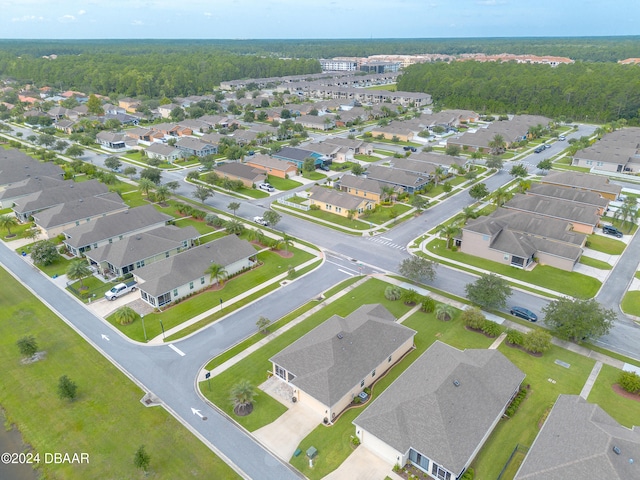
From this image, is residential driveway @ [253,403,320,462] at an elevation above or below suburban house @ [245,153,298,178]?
below

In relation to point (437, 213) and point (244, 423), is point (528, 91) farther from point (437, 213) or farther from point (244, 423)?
point (244, 423)

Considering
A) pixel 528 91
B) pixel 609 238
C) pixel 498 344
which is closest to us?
pixel 498 344

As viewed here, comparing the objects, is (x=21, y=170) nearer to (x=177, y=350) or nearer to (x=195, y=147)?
(x=195, y=147)

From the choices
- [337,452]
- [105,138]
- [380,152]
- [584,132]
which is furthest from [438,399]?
[584,132]

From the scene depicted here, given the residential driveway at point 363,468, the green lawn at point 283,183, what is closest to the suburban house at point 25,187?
the green lawn at point 283,183

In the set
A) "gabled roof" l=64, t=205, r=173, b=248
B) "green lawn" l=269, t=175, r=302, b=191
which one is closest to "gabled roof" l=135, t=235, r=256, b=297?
"gabled roof" l=64, t=205, r=173, b=248

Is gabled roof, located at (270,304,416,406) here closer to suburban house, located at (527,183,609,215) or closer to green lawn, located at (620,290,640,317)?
green lawn, located at (620,290,640,317)

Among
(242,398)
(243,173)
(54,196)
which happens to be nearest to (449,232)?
(242,398)
